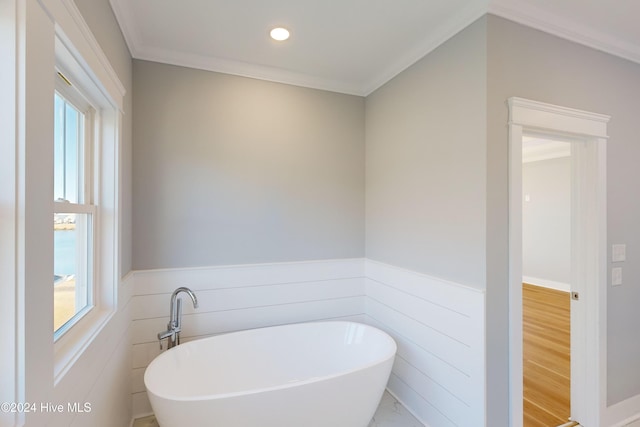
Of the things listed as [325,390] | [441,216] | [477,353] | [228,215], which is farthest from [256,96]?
[477,353]

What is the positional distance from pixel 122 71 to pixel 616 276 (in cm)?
362

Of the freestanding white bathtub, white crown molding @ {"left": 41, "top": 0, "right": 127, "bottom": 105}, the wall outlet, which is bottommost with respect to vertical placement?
the freestanding white bathtub

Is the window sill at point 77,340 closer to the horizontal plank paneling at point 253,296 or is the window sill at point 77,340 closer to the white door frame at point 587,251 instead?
the horizontal plank paneling at point 253,296

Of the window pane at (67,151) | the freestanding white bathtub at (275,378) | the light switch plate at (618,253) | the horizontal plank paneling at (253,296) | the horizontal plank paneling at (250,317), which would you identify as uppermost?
the window pane at (67,151)

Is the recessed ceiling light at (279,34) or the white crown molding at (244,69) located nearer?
the recessed ceiling light at (279,34)

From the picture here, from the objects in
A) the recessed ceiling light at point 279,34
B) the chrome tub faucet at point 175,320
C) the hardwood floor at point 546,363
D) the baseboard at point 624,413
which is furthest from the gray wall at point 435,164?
the chrome tub faucet at point 175,320

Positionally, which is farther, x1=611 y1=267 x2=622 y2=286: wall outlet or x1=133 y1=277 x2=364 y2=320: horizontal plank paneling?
x1=133 y1=277 x2=364 y2=320: horizontal plank paneling

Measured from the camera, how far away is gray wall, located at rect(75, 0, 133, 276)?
1353mm

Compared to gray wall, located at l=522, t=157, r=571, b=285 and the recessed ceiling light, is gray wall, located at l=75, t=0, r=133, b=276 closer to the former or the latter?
the recessed ceiling light

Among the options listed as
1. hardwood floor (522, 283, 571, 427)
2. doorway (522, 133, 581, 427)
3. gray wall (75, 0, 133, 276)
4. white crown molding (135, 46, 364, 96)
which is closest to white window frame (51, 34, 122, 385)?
gray wall (75, 0, 133, 276)

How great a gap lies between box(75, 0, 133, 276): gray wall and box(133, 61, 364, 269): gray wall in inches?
4.8

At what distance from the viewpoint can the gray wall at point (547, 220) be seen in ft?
18.1

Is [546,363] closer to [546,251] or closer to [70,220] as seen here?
[546,251]

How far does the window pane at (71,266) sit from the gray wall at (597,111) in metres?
2.14
